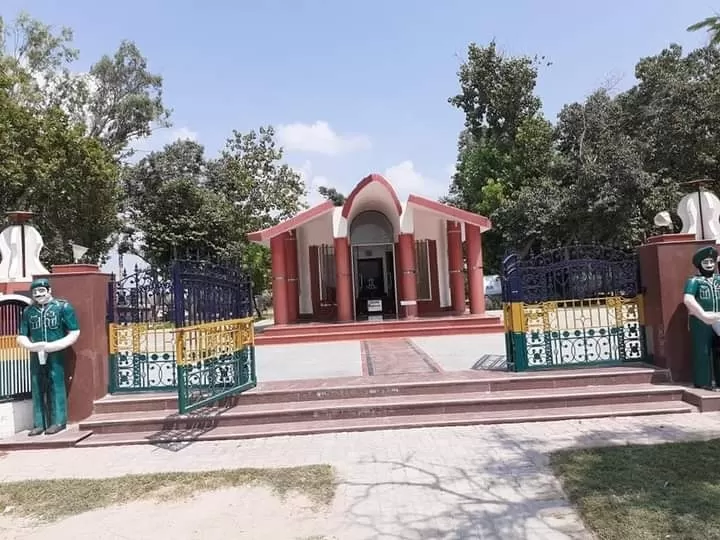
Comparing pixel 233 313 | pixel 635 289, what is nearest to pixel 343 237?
pixel 233 313

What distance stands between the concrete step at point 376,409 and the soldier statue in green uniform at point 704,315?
37cm

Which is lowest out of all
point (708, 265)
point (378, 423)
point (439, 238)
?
point (378, 423)

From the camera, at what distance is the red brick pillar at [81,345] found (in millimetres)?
6617

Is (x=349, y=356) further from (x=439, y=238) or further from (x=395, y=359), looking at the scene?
(x=439, y=238)

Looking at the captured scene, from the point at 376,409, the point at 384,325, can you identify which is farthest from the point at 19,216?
the point at 376,409

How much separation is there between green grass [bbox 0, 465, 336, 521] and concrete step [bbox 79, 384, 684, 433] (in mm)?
1431

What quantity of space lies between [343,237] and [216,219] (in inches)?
480

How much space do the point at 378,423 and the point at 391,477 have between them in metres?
1.58

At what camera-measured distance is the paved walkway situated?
3662 millimetres

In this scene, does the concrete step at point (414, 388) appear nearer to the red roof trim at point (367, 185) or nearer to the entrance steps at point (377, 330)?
the entrance steps at point (377, 330)

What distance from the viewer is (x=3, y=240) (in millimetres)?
11156

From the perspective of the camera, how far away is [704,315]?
6.21 meters

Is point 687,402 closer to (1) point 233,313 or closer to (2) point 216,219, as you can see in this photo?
(1) point 233,313

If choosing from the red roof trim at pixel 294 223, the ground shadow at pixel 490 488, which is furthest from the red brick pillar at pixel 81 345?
the red roof trim at pixel 294 223
